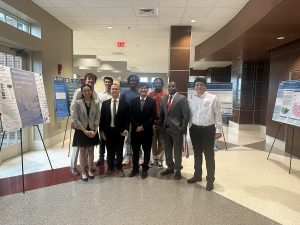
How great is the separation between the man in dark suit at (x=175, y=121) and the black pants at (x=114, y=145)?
0.75 meters

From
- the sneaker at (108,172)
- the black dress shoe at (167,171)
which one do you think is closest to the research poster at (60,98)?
the sneaker at (108,172)

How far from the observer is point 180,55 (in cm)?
648

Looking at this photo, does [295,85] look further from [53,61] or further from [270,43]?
[53,61]

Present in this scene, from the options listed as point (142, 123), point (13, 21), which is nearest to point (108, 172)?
point (142, 123)

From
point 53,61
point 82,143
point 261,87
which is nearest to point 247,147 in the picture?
point 261,87

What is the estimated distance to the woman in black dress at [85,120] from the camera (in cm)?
359

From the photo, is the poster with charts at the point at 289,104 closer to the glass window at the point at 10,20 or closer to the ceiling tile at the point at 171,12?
the ceiling tile at the point at 171,12

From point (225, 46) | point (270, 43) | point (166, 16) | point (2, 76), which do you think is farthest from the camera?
point (225, 46)

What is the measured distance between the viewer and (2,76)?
3115mm

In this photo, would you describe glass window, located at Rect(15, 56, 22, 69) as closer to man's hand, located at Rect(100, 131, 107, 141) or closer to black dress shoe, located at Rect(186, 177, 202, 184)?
man's hand, located at Rect(100, 131, 107, 141)

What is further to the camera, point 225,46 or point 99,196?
point 225,46

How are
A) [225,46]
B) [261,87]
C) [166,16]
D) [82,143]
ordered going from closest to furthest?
[82,143] → [166,16] → [225,46] → [261,87]

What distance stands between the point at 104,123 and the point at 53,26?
11.3 ft

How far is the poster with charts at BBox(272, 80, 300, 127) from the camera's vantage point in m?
4.51
